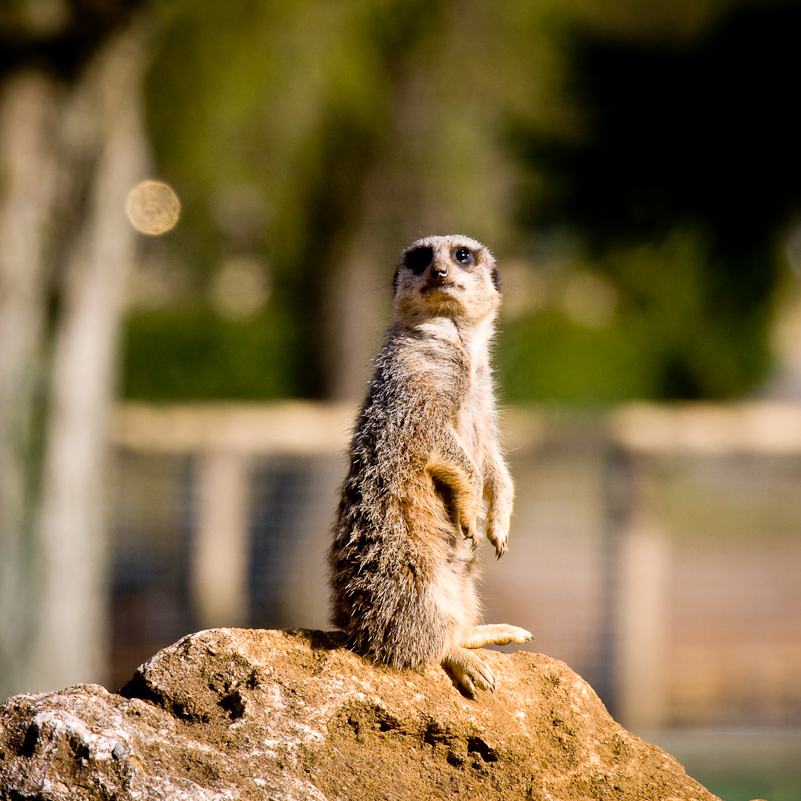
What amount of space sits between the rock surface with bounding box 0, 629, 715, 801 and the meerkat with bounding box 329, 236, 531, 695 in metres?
0.06

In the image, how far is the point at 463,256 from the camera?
1883 millimetres

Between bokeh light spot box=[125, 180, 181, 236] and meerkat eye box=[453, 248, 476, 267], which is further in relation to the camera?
bokeh light spot box=[125, 180, 181, 236]

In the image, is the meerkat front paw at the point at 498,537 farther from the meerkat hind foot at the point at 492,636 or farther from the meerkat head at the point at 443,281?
the meerkat head at the point at 443,281

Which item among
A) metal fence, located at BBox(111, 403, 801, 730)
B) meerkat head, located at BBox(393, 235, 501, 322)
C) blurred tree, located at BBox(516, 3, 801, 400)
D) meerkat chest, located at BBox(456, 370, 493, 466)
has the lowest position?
metal fence, located at BBox(111, 403, 801, 730)

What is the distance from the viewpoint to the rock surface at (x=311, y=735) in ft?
4.64

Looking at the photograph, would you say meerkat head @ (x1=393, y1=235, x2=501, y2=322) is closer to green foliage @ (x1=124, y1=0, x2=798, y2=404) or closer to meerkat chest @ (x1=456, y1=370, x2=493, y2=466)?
meerkat chest @ (x1=456, y1=370, x2=493, y2=466)

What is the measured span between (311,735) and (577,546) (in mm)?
4977

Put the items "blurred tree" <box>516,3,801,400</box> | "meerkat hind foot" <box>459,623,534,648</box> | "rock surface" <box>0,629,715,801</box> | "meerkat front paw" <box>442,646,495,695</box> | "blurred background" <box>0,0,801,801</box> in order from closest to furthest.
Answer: "rock surface" <box>0,629,715,801</box> → "meerkat front paw" <box>442,646,495,695</box> → "meerkat hind foot" <box>459,623,534,648</box> → "blurred background" <box>0,0,801,801</box> → "blurred tree" <box>516,3,801,400</box>

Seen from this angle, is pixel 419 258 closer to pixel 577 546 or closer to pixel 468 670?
pixel 468 670

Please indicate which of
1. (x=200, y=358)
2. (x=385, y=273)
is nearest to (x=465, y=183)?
(x=385, y=273)

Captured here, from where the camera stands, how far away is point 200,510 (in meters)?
6.31

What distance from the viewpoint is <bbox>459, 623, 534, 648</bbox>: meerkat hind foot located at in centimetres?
183

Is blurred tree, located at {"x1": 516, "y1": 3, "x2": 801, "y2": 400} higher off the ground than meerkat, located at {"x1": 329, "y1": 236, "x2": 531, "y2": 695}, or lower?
higher

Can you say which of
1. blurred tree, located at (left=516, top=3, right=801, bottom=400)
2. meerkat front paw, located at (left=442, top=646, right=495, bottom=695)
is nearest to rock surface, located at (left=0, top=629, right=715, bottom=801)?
meerkat front paw, located at (left=442, top=646, right=495, bottom=695)
